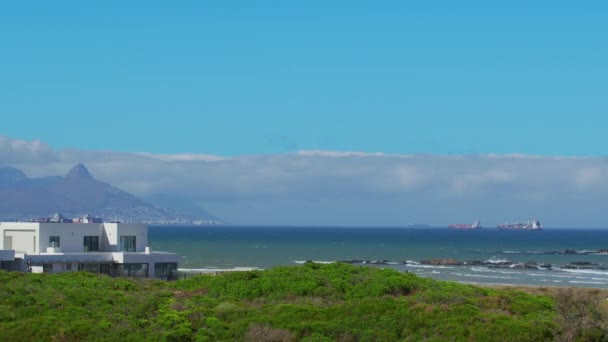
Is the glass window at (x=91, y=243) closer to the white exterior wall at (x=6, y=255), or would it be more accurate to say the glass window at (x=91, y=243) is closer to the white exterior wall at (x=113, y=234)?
the white exterior wall at (x=113, y=234)

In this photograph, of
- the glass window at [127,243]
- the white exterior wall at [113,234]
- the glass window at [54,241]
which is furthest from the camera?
the glass window at [127,243]

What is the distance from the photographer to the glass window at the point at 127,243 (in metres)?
59.3

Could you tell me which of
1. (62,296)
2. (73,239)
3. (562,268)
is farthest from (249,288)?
(562,268)

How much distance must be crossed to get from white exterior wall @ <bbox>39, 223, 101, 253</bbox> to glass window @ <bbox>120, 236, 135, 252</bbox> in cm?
194

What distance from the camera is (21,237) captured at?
186 ft

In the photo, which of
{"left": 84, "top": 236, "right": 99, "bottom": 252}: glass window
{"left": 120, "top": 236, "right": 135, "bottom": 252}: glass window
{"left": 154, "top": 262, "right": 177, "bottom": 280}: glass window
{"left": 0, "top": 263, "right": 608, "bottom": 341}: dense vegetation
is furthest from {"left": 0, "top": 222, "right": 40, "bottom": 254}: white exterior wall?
{"left": 0, "top": 263, "right": 608, "bottom": 341}: dense vegetation

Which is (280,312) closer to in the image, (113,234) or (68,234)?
(68,234)

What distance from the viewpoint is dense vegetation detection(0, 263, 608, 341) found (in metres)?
29.2

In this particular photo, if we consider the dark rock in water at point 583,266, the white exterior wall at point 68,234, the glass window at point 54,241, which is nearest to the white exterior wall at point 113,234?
the white exterior wall at point 68,234

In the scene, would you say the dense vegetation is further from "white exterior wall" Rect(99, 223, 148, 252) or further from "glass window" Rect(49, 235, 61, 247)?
"white exterior wall" Rect(99, 223, 148, 252)

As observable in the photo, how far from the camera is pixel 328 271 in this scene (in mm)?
42156

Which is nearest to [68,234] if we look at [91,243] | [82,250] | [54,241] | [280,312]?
[54,241]

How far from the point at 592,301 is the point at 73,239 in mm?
34868

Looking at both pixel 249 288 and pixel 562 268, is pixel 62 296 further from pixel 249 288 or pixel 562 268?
pixel 562 268
